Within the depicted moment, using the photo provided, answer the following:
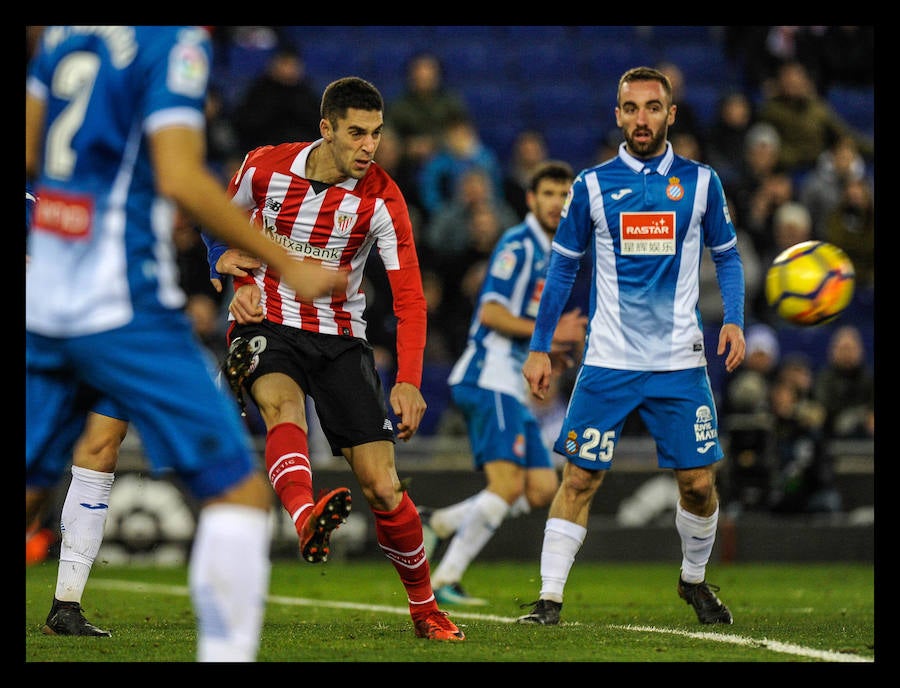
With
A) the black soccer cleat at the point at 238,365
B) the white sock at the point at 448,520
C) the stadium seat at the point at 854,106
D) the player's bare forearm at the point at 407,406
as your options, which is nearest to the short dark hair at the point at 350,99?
the black soccer cleat at the point at 238,365

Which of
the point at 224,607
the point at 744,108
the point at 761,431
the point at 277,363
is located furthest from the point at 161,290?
the point at 744,108

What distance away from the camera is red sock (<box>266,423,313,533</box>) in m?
5.95

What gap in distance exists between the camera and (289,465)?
603cm

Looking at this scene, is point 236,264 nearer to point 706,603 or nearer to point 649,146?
point 649,146

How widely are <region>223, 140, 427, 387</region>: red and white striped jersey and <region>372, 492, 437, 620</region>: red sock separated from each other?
834 mm

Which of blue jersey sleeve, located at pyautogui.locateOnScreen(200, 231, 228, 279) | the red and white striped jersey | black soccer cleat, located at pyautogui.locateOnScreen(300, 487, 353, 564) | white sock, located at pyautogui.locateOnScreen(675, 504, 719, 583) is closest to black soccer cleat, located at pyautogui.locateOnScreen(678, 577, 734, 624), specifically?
white sock, located at pyautogui.locateOnScreen(675, 504, 719, 583)

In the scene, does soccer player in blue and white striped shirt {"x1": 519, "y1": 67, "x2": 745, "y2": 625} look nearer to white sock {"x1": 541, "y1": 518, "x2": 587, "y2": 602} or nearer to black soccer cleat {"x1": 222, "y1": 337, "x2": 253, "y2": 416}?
white sock {"x1": 541, "y1": 518, "x2": 587, "y2": 602}

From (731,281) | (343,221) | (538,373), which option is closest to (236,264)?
(343,221)

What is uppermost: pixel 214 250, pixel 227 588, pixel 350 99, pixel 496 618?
pixel 350 99

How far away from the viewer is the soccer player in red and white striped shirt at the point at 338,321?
6188mm

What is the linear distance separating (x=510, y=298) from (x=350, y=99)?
2972 mm

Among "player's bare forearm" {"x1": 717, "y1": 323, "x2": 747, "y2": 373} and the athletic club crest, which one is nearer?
the athletic club crest
